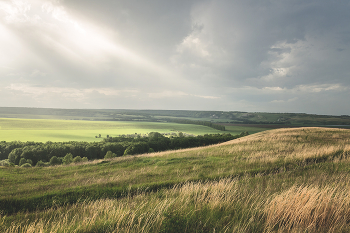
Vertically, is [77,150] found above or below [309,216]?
below

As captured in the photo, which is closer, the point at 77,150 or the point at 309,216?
the point at 309,216

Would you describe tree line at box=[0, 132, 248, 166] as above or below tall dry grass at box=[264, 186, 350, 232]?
below

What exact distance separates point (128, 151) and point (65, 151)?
97.8 feet

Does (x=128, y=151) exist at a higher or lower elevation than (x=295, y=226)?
lower

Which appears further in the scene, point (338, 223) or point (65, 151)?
point (65, 151)

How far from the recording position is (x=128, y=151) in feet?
221

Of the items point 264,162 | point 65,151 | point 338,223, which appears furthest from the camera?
point 65,151

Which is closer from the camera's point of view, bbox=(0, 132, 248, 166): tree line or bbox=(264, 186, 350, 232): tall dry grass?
bbox=(264, 186, 350, 232): tall dry grass

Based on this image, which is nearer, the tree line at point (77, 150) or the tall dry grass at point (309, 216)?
the tall dry grass at point (309, 216)

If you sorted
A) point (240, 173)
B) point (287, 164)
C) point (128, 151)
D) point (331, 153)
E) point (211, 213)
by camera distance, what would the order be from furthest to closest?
point (128, 151) < point (331, 153) < point (287, 164) < point (240, 173) < point (211, 213)

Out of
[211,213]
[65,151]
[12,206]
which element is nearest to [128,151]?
[65,151]

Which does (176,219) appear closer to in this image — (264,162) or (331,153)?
(264,162)

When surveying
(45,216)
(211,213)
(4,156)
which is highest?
(211,213)

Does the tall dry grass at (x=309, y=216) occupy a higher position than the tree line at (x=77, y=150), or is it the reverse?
the tall dry grass at (x=309, y=216)
